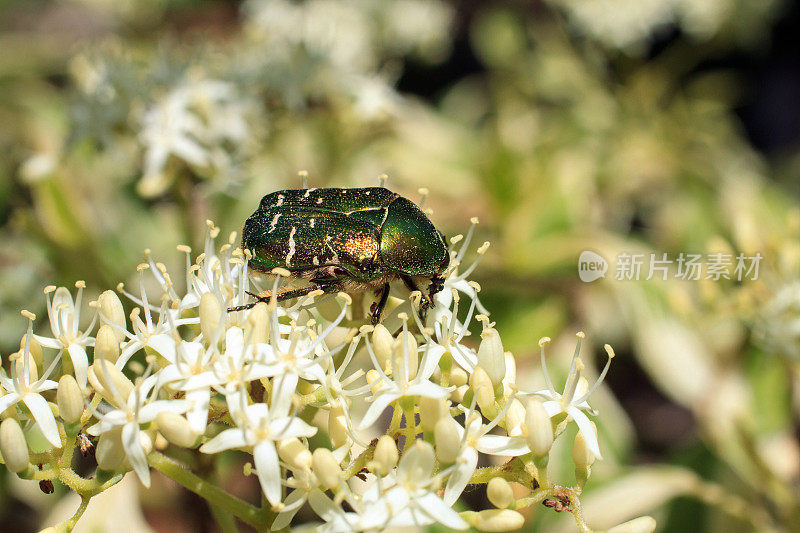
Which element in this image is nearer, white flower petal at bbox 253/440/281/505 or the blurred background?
white flower petal at bbox 253/440/281/505

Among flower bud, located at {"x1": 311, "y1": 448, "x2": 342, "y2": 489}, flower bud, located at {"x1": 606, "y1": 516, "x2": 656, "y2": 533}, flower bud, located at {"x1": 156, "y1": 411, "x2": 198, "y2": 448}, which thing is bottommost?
flower bud, located at {"x1": 606, "y1": 516, "x2": 656, "y2": 533}

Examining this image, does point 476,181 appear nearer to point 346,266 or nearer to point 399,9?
point 399,9

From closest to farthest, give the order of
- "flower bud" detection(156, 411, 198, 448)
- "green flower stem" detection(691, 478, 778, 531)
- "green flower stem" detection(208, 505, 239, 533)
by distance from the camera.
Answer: "flower bud" detection(156, 411, 198, 448) < "green flower stem" detection(208, 505, 239, 533) < "green flower stem" detection(691, 478, 778, 531)

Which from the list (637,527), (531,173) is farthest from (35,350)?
(531,173)

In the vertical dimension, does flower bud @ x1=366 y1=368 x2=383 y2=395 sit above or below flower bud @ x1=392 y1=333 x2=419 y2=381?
A: below

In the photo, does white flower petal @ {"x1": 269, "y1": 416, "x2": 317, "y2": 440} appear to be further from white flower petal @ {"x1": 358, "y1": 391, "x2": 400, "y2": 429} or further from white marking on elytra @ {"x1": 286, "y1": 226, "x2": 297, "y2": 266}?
white marking on elytra @ {"x1": 286, "y1": 226, "x2": 297, "y2": 266}

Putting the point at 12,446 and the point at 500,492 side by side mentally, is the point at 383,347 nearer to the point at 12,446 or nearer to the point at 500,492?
the point at 500,492

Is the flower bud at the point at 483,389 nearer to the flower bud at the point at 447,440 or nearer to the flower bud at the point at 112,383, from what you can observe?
the flower bud at the point at 447,440

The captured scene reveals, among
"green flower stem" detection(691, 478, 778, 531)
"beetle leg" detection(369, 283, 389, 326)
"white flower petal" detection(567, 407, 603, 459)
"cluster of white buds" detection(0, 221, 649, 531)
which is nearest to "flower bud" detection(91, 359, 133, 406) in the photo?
"cluster of white buds" detection(0, 221, 649, 531)
